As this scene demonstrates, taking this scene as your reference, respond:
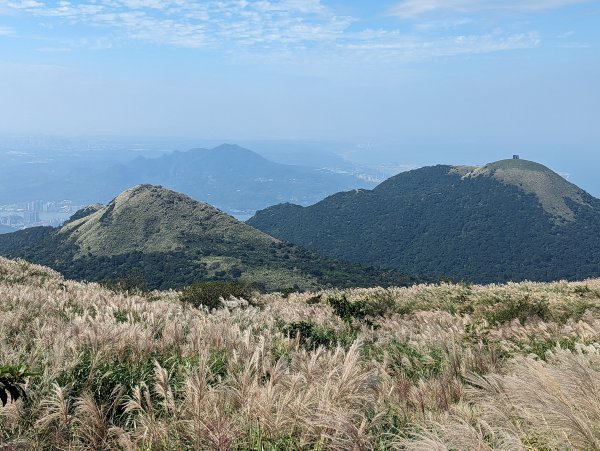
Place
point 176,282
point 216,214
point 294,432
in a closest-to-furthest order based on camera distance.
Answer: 1. point 294,432
2. point 176,282
3. point 216,214

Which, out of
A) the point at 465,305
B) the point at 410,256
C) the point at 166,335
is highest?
the point at 166,335

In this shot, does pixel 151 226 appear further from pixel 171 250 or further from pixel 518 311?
pixel 518 311

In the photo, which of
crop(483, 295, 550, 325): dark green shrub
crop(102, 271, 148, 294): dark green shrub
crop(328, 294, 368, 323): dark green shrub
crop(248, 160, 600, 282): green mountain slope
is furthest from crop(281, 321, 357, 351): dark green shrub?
crop(248, 160, 600, 282): green mountain slope

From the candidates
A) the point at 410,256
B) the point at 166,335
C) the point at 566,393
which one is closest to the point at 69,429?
the point at 166,335

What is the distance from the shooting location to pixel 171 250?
9812cm

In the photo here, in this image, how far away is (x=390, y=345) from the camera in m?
7.21

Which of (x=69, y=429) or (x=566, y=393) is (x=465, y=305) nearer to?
(x=566, y=393)

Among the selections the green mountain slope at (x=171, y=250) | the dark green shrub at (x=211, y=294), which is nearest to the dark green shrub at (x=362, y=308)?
the dark green shrub at (x=211, y=294)

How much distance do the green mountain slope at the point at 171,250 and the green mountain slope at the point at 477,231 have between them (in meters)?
56.6

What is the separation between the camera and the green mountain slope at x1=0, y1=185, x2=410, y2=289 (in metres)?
81.0

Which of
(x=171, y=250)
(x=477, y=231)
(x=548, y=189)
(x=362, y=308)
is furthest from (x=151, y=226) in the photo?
(x=548, y=189)

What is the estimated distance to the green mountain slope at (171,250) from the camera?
81000 mm

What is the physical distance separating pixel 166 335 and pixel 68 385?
→ 170cm

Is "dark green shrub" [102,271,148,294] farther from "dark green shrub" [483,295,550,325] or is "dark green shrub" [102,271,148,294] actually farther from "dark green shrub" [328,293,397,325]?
"dark green shrub" [483,295,550,325]
